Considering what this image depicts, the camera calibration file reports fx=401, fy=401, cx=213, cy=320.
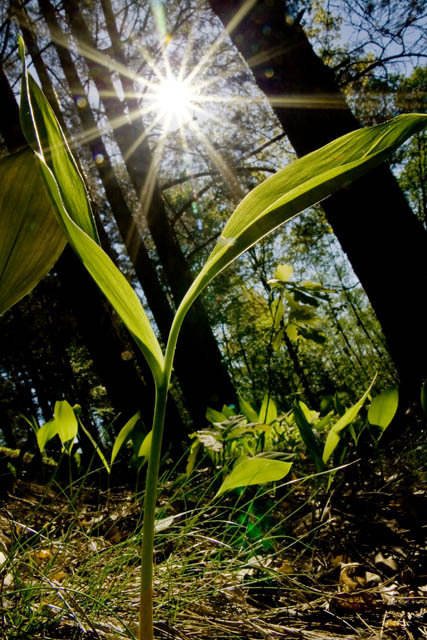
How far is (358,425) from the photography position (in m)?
1.23

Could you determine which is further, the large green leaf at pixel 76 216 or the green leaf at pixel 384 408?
the green leaf at pixel 384 408

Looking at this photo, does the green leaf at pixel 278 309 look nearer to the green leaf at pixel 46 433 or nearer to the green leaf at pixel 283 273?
the green leaf at pixel 283 273

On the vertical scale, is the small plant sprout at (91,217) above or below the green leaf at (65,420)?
above

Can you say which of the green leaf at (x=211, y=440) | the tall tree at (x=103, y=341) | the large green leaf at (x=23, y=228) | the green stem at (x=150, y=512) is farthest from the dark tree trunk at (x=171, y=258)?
the green stem at (x=150, y=512)

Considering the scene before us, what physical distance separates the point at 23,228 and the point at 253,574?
30.5 inches

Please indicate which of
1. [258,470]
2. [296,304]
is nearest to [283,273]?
[296,304]

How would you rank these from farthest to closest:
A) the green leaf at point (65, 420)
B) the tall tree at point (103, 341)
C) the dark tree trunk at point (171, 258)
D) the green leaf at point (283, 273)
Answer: the dark tree trunk at point (171, 258)
the tall tree at point (103, 341)
the green leaf at point (283, 273)
the green leaf at point (65, 420)

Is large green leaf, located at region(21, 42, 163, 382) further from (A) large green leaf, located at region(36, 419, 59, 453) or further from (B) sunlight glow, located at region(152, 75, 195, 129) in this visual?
(B) sunlight glow, located at region(152, 75, 195, 129)

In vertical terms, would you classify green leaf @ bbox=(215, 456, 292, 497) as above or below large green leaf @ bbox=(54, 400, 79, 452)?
below

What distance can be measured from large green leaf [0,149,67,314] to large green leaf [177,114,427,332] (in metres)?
0.31

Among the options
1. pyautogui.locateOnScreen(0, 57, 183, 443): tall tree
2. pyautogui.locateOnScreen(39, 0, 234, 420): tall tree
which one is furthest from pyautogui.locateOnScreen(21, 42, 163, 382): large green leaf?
pyautogui.locateOnScreen(39, 0, 234, 420): tall tree

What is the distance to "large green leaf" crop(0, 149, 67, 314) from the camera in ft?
2.00

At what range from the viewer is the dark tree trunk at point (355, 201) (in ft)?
6.24

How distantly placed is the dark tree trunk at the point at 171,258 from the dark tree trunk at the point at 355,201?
975 mm
